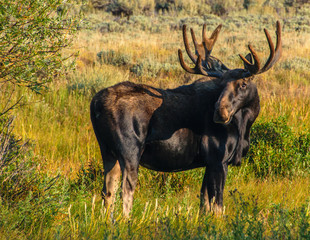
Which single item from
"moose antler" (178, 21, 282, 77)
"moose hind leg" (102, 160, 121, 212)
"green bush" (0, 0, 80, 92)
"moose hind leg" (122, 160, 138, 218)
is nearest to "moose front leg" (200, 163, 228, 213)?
"moose hind leg" (122, 160, 138, 218)

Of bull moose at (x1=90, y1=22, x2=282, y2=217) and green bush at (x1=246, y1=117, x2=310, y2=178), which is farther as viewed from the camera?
green bush at (x1=246, y1=117, x2=310, y2=178)

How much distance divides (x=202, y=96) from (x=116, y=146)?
119cm

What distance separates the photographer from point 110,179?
4859 mm

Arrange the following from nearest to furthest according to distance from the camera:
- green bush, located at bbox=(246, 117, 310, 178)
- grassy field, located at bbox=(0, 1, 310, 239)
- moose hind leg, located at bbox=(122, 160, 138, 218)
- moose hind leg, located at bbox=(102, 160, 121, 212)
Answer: grassy field, located at bbox=(0, 1, 310, 239) → moose hind leg, located at bbox=(122, 160, 138, 218) → moose hind leg, located at bbox=(102, 160, 121, 212) → green bush, located at bbox=(246, 117, 310, 178)

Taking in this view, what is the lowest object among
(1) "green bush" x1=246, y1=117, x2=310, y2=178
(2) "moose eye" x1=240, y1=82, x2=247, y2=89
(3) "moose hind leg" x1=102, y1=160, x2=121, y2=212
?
(1) "green bush" x1=246, y1=117, x2=310, y2=178

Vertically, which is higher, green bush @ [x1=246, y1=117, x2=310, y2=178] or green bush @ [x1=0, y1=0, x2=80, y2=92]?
green bush @ [x1=0, y1=0, x2=80, y2=92]

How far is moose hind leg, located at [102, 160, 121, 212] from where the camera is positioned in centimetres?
479

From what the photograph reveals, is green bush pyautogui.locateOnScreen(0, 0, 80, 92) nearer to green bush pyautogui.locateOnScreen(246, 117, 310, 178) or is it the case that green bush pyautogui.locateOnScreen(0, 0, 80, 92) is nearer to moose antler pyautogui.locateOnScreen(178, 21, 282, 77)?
moose antler pyautogui.locateOnScreen(178, 21, 282, 77)

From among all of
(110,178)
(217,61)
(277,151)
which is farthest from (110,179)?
(277,151)

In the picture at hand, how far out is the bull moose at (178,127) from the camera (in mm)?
4551

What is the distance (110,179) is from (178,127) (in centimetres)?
96

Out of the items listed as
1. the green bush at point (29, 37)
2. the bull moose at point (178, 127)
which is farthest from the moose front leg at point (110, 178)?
the green bush at point (29, 37)

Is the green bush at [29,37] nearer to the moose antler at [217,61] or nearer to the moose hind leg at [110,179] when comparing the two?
the moose hind leg at [110,179]

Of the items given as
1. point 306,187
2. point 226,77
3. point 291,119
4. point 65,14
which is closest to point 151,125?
point 226,77
